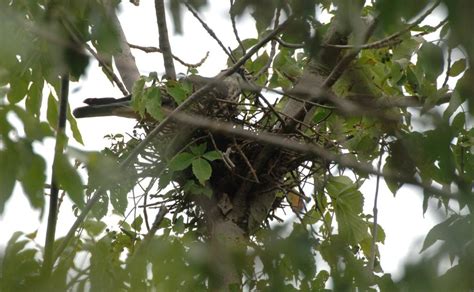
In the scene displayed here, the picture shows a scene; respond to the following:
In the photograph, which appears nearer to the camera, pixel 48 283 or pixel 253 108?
pixel 48 283

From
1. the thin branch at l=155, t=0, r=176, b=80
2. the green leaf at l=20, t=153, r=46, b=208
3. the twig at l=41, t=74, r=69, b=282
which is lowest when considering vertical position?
the green leaf at l=20, t=153, r=46, b=208

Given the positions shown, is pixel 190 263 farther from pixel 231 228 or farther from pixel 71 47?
pixel 231 228

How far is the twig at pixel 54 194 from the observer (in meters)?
1.84

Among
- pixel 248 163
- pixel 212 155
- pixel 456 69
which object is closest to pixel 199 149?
pixel 212 155

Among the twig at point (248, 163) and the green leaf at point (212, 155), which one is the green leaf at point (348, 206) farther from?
the green leaf at point (212, 155)

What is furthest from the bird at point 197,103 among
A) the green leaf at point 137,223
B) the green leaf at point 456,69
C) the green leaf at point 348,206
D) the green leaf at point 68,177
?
the green leaf at point 68,177

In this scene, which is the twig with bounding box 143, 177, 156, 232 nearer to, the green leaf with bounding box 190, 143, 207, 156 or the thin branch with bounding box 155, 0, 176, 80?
the green leaf with bounding box 190, 143, 207, 156

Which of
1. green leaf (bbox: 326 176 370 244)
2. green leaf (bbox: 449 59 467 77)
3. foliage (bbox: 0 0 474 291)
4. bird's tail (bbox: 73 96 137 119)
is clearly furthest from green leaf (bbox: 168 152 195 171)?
bird's tail (bbox: 73 96 137 119)

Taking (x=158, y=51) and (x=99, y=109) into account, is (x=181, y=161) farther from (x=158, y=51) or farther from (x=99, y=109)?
(x=99, y=109)

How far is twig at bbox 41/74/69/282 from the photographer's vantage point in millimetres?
1845

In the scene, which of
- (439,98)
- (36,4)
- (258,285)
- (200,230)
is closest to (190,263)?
(258,285)

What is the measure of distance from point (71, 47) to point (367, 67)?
5.70 ft

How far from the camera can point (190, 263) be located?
2.08 m

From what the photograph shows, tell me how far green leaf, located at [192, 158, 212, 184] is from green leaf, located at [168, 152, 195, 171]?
0.04 m
